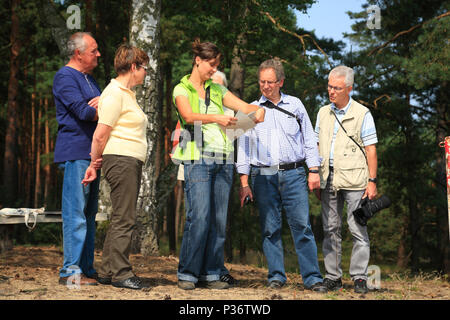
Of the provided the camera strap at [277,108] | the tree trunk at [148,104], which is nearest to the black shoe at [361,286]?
the camera strap at [277,108]

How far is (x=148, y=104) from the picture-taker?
8.47 m

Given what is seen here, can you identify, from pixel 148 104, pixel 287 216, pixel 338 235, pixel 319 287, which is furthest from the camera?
pixel 148 104

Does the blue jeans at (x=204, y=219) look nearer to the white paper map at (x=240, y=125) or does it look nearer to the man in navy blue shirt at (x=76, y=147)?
the white paper map at (x=240, y=125)

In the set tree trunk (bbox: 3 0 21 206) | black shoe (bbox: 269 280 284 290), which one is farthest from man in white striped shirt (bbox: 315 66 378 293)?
tree trunk (bbox: 3 0 21 206)

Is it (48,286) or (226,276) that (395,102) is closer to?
(226,276)

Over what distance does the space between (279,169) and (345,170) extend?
639mm

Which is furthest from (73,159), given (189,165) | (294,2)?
(294,2)

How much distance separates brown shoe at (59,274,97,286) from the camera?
496 cm

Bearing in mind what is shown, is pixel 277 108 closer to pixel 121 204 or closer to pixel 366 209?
pixel 366 209

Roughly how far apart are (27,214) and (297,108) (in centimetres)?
326

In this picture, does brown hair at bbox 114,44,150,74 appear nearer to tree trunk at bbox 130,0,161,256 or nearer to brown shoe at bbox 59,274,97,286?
brown shoe at bbox 59,274,97,286

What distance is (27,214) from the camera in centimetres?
626

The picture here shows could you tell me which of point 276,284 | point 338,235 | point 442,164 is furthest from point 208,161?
point 442,164

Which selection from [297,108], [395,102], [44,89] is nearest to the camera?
[297,108]
